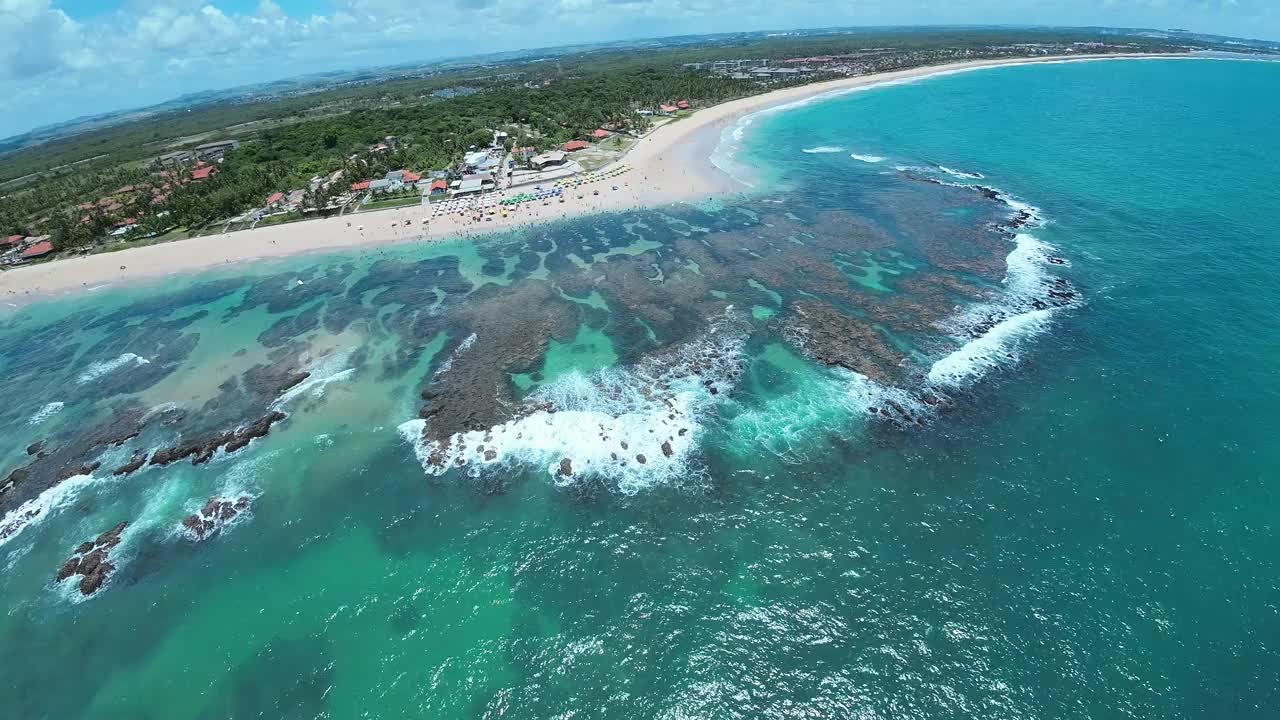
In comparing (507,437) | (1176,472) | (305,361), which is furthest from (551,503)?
(1176,472)

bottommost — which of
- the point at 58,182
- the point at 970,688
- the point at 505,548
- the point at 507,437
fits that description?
the point at 970,688

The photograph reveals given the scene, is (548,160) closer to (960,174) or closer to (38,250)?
(960,174)

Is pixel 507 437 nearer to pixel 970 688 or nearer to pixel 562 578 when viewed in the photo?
pixel 562 578

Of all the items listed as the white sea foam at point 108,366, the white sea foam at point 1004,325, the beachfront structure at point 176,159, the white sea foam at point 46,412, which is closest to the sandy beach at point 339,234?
the white sea foam at point 108,366

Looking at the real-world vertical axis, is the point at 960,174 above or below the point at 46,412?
above

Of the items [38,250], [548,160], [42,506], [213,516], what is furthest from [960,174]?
[38,250]

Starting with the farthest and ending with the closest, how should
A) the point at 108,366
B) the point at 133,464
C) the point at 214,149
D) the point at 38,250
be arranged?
the point at 214,149 < the point at 38,250 < the point at 108,366 < the point at 133,464
